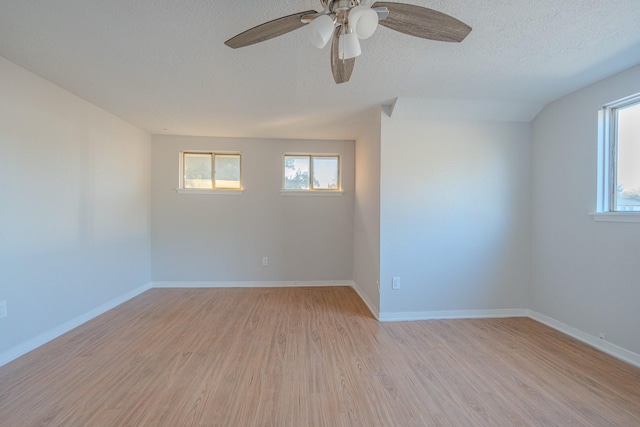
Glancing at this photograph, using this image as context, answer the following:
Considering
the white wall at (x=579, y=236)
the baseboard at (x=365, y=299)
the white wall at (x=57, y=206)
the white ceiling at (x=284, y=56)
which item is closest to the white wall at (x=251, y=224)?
the baseboard at (x=365, y=299)

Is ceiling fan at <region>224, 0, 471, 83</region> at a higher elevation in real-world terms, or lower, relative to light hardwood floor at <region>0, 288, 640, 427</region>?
higher

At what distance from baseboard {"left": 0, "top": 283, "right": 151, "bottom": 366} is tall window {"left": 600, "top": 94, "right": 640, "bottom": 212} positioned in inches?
195

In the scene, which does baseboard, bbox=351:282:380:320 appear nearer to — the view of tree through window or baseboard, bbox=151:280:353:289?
baseboard, bbox=151:280:353:289

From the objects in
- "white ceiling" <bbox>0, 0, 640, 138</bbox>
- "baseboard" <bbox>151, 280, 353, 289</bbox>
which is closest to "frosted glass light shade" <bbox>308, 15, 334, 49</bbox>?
"white ceiling" <bbox>0, 0, 640, 138</bbox>

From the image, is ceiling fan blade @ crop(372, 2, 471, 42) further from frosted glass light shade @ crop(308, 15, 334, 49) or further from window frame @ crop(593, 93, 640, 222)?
window frame @ crop(593, 93, 640, 222)

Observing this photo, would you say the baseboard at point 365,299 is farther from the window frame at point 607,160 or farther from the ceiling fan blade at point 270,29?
the ceiling fan blade at point 270,29

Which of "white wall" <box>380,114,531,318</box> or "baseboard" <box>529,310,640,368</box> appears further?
"white wall" <box>380,114,531,318</box>

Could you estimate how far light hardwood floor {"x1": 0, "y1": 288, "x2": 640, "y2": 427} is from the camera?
4.90 feet

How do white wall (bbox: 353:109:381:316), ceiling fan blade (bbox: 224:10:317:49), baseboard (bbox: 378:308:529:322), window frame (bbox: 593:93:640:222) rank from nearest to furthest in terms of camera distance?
ceiling fan blade (bbox: 224:10:317:49) < window frame (bbox: 593:93:640:222) < baseboard (bbox: 378:308:529:322) < white wall (bbox: 353:109:381:316)

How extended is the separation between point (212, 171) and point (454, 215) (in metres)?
3.45

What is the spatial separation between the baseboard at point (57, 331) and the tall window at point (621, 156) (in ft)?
16.3

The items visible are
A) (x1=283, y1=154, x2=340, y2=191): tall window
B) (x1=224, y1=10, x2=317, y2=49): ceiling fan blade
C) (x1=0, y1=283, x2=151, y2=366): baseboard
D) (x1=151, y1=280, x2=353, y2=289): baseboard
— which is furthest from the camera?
(x1=283, y1=154, x2=340, y2=191): tall window

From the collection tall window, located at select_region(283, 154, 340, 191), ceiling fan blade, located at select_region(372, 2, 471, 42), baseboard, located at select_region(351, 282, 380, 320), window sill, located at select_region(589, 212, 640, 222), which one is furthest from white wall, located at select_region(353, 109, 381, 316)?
window sill, located at select_region(589, 212, 640, 222)

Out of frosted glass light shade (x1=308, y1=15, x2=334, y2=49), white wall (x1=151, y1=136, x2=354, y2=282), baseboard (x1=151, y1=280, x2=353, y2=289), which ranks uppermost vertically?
frosted glass light shade (x1=308, y1=15, x2=334, y2=49)
